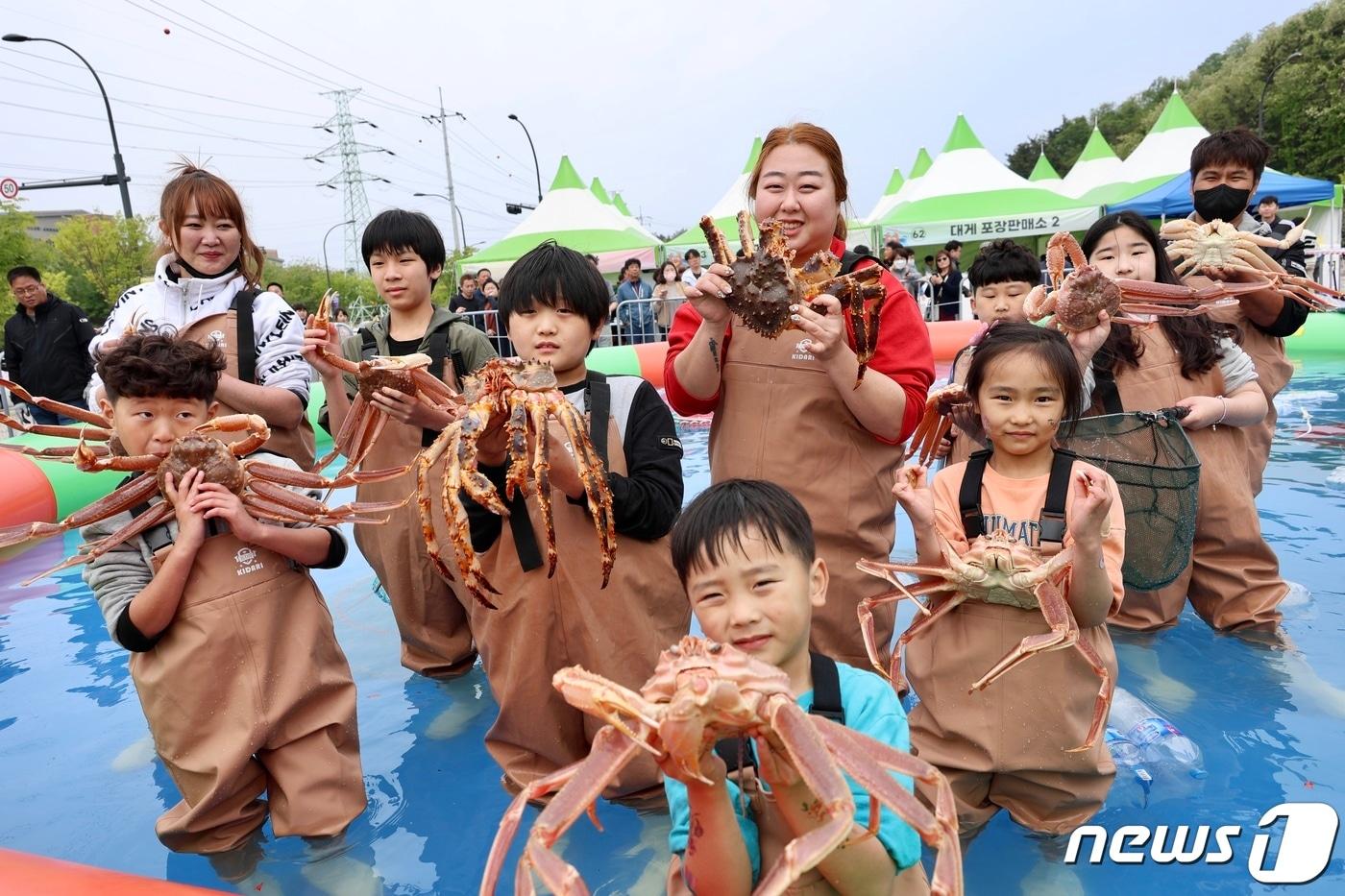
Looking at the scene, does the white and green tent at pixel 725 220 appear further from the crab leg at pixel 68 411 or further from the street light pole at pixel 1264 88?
the street light pole at pixel 1264 88

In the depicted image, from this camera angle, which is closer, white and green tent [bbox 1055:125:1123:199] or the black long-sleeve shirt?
the black long-sleeve shirt

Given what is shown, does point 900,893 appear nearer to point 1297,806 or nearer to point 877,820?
point 877,820

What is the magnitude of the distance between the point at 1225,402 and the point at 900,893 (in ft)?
8.94

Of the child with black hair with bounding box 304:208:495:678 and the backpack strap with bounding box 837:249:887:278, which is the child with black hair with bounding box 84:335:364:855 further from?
the backpack strap with bounding box 837:249:887:278

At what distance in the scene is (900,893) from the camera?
A: 1673 millimetres

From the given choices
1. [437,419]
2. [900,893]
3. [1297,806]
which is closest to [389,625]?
[437,419]

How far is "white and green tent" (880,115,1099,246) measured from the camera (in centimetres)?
1908

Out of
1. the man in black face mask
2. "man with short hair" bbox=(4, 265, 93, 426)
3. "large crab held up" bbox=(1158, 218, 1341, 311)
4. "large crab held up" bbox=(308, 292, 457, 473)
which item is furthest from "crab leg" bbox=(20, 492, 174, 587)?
"man with short hair" bbox=(4, 265, 93, 426)

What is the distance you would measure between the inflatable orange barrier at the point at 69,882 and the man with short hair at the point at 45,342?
8.00 meters

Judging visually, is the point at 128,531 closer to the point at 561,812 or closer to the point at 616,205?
the point at 561,812

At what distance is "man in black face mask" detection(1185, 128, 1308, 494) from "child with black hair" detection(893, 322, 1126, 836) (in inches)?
75.4

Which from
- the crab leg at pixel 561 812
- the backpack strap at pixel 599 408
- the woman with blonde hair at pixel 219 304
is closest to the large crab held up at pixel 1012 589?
the backpack strap at pixel 599 408

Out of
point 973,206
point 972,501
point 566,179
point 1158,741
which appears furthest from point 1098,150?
point 972,501

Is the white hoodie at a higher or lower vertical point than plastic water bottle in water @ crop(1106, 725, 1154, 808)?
higher
